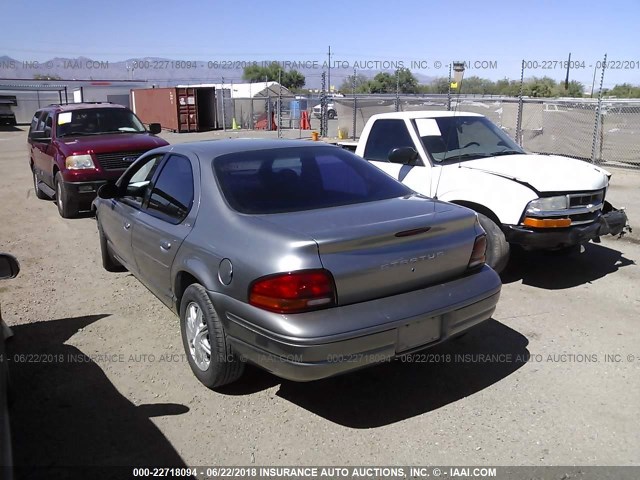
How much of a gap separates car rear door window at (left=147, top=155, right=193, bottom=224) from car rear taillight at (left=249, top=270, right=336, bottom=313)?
1.18 meters

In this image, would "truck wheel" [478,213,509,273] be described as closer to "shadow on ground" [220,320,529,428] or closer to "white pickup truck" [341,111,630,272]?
"white pickup truck" [341,111,630,272]

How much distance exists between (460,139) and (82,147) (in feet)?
19.8

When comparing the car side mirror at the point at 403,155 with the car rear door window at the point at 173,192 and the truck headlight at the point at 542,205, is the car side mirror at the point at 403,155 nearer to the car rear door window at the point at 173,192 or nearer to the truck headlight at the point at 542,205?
the truck headlight at the point at 542,205

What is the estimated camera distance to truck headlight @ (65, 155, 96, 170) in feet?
28.5

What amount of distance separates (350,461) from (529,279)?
3.69m

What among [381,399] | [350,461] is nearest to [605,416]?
[381,399]

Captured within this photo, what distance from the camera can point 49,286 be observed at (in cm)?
580

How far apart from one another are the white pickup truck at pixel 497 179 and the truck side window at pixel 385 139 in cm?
1

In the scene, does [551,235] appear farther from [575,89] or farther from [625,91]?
[575,89]

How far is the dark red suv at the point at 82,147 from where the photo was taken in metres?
8.69

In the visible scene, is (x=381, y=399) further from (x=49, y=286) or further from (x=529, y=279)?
(x=49, y=286)

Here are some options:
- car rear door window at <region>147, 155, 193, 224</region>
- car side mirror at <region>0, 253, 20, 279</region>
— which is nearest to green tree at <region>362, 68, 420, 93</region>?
car rear door window at <region>147, 155, 193, 224</region>

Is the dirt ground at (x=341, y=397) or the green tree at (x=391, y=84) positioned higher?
the green tree at (x=391, y=84)

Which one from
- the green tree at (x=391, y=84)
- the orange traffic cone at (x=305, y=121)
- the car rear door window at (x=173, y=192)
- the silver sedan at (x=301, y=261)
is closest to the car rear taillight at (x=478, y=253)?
the silver sedan at (x=301, y=261)
